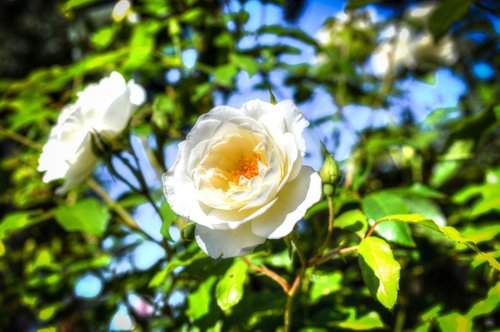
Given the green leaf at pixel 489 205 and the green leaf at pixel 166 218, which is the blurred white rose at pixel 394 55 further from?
the green leaf at pixel 166 218

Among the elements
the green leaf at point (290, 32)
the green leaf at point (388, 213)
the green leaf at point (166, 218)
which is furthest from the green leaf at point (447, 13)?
the green leaf at point (166, 218)

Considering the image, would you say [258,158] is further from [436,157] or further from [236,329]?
[436,157]

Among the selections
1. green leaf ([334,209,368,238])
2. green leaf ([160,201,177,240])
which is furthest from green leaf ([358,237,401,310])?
green leaf ([160,201,177,240])

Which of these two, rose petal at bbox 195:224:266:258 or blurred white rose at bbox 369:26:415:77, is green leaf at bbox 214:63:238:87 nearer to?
rose petal at bbox 195:224:266:258

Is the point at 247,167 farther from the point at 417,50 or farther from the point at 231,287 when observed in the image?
the point at 417,50

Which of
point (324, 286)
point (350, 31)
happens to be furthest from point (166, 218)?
point (350, 31)

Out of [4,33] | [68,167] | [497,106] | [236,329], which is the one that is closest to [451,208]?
[497,106]
